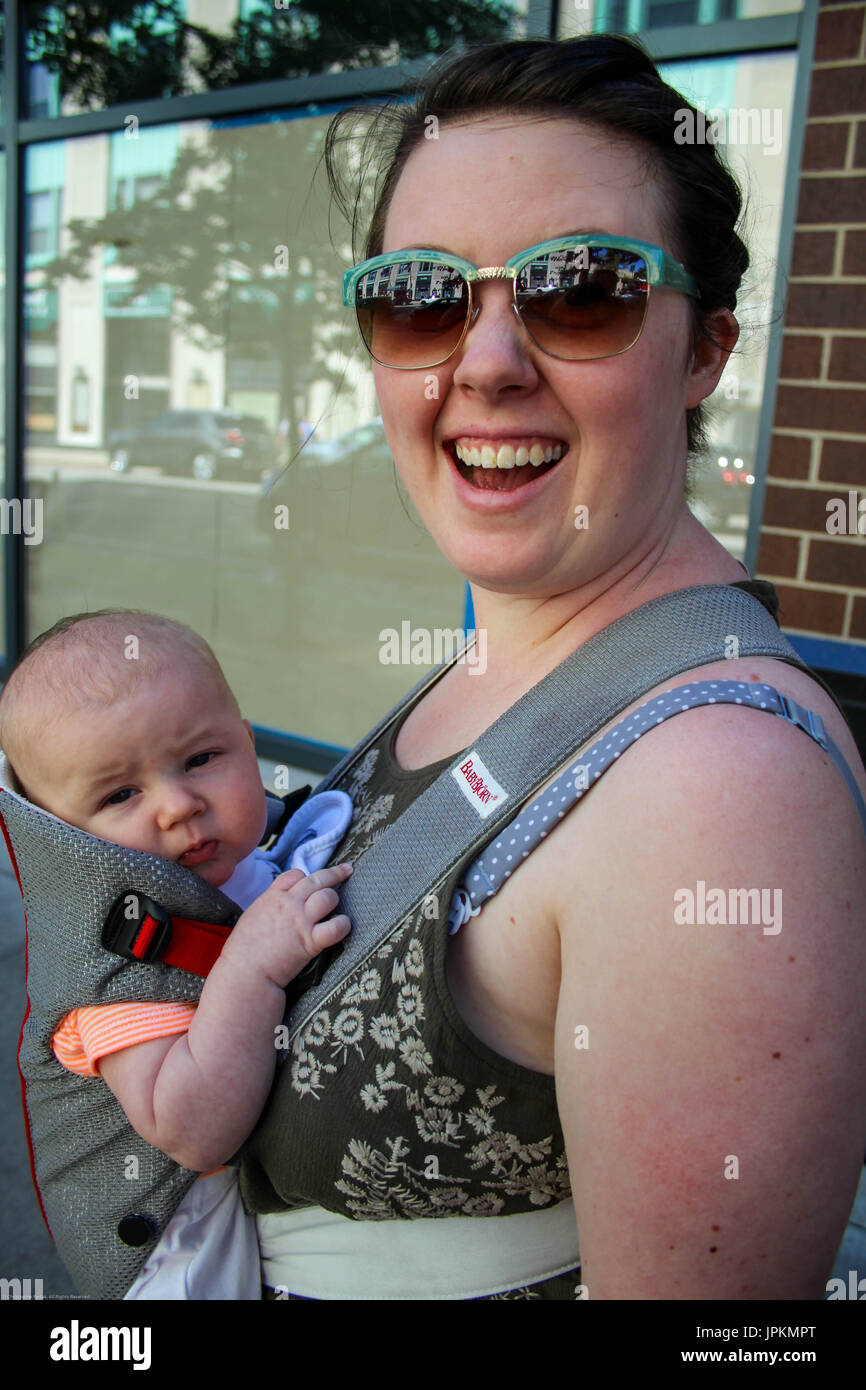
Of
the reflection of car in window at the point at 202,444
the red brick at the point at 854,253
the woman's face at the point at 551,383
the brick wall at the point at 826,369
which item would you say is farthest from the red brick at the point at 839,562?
the reflection of car in window at the point at 202,444

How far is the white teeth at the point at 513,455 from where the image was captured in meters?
1.16

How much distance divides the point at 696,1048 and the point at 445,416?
2.57 ft

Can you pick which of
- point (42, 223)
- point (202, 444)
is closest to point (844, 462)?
point (202, 444)

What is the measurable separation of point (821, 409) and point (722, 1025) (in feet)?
9.04

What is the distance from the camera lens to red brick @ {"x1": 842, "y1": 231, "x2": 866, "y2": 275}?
9.68 feet

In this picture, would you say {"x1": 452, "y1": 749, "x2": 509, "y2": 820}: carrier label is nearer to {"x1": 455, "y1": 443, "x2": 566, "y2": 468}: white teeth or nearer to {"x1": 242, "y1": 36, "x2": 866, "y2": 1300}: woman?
{"x1": 242, "y1": 36, "x2": 866, "y2": 1300}: woman

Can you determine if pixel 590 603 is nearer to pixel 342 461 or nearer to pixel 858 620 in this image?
pixel 858 620

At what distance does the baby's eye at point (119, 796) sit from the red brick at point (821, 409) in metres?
2.48

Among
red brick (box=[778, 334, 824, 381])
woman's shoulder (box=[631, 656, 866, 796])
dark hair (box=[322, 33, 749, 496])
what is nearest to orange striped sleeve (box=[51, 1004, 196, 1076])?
woman's shoulder (box=[631, 656, 866, 796])

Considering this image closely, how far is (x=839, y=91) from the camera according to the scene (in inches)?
116

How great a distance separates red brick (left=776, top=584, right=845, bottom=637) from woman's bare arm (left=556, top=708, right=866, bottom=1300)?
7.90ft

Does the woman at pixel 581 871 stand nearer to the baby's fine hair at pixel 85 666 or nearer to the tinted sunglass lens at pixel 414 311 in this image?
the tinted sunglass lens at pixel 414 311
